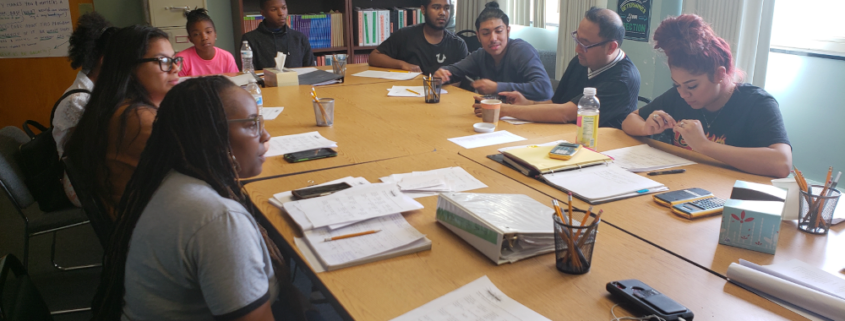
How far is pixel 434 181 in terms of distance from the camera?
1.62 metres

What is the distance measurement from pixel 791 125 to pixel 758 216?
2.03m

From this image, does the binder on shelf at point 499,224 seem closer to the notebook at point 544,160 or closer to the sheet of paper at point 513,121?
the notebook at point 544,160

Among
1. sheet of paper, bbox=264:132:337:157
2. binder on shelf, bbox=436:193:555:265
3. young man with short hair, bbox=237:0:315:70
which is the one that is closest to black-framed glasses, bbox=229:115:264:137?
binder on shelf, bbox=436:193:555:265

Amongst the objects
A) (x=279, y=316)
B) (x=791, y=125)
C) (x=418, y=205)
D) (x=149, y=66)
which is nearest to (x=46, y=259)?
(x=149, y=66)

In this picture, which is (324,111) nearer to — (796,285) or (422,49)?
(796,285)

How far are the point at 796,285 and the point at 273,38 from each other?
12.8 feet

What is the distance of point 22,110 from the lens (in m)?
4.69

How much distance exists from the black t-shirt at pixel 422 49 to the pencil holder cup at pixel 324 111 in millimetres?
1868

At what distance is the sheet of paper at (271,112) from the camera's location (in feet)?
8.35

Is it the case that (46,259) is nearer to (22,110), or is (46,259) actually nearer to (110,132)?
(110,132)

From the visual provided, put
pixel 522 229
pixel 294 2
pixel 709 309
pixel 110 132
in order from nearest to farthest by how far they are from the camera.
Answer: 1. pixel 709 309
2. pixel 522 229
3. pixel 110 132
4. pixel 294 2

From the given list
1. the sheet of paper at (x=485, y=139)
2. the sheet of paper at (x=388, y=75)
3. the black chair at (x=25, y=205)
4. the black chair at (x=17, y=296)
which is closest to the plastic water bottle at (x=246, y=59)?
the sheet of paper at (x=388, y=75)

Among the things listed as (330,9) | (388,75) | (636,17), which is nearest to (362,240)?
(388,75)

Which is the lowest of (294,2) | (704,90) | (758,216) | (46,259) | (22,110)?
(46,259)
